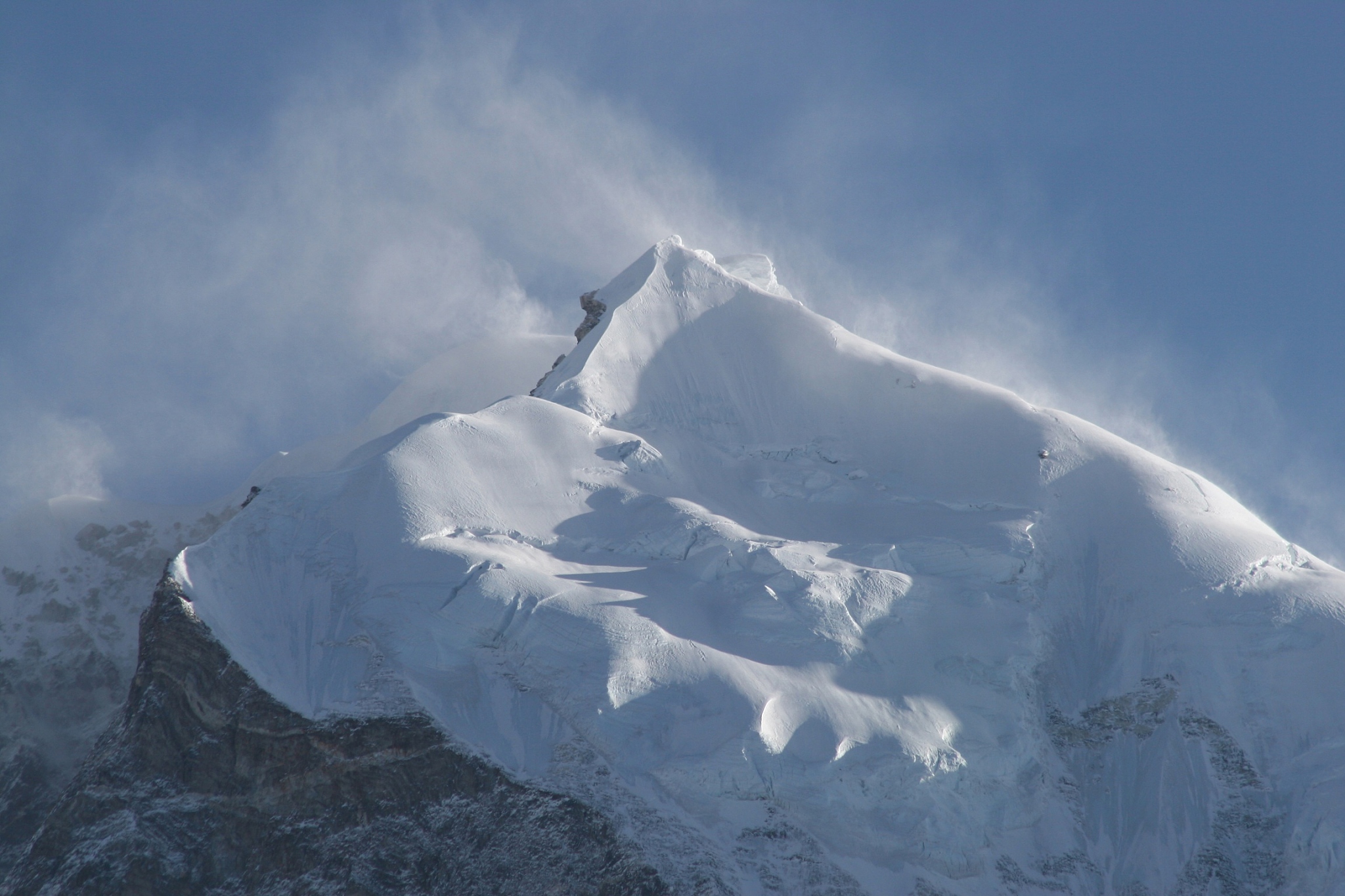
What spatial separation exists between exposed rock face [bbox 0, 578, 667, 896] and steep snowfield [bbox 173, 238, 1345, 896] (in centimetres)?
126

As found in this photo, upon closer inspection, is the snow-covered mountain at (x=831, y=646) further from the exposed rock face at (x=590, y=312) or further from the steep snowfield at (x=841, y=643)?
the exposed rock face at (x=590, y=312)

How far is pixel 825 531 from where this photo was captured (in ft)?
202

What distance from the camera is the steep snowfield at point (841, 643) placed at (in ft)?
149

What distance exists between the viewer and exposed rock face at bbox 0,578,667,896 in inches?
1736

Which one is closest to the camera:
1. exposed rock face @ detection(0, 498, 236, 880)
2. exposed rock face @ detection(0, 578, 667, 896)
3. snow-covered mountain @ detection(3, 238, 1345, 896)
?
exposed rock face @ detection(0, 578, 667, 896)

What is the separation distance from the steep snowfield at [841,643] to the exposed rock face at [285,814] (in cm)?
126

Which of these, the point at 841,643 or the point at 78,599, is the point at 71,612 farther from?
the point at 841,643

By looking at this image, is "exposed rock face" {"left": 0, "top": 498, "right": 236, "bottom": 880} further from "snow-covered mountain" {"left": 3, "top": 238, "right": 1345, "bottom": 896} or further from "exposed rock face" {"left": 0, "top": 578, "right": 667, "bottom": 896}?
"snow-covered mountain" {"left": 3, "top": 238, "right": 1345, "bottom": 896}

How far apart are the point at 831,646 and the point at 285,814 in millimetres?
25090

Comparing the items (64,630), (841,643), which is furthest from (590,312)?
(64,630)

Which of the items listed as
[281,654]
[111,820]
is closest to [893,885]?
[281,654]

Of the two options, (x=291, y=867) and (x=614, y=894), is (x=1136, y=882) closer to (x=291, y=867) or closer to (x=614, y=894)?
(x=614, y=894)

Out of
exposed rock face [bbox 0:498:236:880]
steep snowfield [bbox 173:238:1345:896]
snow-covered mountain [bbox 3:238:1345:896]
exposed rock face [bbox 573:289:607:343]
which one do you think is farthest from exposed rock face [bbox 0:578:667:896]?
exposed rock face [bbox 573:289:607:343]

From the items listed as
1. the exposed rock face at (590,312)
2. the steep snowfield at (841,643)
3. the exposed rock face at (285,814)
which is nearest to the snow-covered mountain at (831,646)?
the steep snowfield at (841,643)
